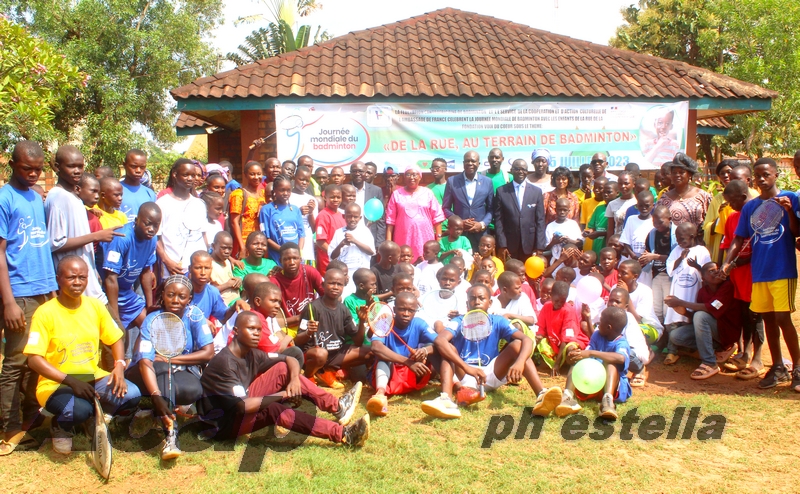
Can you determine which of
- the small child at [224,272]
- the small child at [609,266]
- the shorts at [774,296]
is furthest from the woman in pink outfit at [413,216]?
the shorts at [774,296]

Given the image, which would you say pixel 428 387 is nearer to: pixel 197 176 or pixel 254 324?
pixel 254 324

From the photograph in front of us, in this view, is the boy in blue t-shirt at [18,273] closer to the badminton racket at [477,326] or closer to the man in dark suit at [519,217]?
the badminton racket at [477,326]

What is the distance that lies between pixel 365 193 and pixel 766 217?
4.30 m

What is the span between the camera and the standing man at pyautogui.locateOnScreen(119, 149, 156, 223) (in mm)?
5891

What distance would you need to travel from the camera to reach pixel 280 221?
6.82 metres

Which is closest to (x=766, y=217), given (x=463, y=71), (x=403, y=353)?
(x=403, y=353)

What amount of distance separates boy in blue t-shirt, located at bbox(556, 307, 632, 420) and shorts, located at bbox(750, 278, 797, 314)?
1.30 meters

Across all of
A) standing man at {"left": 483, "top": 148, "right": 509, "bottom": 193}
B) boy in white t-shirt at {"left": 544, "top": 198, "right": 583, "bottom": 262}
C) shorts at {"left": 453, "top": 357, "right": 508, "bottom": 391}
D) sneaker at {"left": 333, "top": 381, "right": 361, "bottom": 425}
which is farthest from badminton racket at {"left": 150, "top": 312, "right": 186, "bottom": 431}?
standing man at {"left": 483, "top": 148, "right": 509, "bottom": 193}

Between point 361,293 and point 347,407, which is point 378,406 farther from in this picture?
point 361,293

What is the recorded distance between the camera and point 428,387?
5867 millimetres

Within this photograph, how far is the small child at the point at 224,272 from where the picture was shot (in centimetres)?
600

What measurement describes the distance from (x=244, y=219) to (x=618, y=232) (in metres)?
4.30

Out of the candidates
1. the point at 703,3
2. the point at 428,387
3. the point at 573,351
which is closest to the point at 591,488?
the point at 573,351

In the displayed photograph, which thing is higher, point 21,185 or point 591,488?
point 21,185
